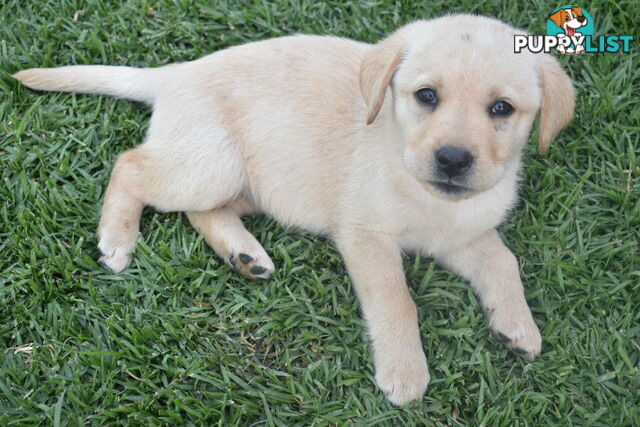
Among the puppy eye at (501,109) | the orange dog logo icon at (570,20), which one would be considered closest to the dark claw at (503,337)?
the puppy eye at (501,109)

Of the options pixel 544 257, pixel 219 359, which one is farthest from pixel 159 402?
pixel 544 257

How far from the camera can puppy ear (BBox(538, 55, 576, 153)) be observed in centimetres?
312

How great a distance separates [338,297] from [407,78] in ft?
3.89

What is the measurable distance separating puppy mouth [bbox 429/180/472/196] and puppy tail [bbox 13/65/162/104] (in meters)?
1.95

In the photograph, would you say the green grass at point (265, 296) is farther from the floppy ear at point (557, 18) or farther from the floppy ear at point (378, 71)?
the floppy ear at point (378, 71)

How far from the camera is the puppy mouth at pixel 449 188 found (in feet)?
9.89

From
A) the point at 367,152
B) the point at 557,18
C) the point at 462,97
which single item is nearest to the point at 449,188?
the point at 462,97

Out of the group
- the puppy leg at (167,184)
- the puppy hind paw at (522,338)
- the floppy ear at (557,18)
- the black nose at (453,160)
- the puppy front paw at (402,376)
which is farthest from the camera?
the floppy ear at (557,18)

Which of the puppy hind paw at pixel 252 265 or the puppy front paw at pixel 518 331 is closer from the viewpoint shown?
the puppy front paw at pixel 518 331

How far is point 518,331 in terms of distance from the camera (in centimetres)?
330

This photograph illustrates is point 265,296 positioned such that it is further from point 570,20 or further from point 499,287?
point 570,20

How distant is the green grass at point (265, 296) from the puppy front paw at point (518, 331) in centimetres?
7

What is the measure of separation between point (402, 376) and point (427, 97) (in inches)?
49.6

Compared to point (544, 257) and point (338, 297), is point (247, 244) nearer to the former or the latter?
point (338, 297)
